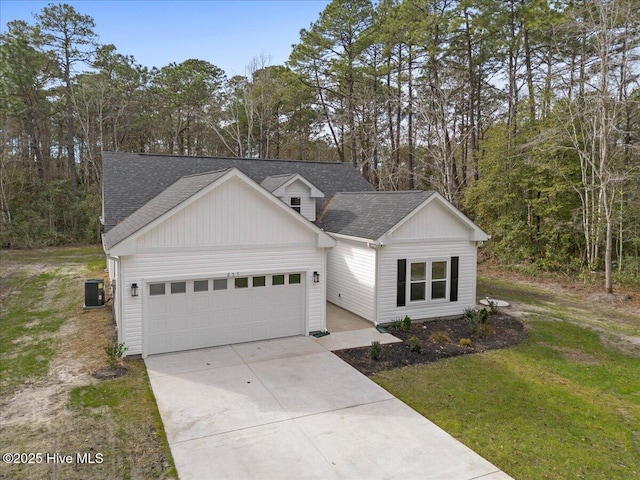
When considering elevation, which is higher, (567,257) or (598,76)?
(598,76)

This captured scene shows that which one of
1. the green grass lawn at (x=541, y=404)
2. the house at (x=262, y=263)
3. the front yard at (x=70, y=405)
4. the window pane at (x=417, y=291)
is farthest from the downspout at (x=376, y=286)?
the front yard at (x=70, y=405)

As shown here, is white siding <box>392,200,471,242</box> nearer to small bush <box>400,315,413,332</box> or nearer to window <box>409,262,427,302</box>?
window <box>409,262,427,302</box>

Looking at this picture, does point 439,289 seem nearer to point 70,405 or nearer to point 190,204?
point 190,204

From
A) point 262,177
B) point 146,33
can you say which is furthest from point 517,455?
point 146,33

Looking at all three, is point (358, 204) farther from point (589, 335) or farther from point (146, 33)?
point (146, 33)

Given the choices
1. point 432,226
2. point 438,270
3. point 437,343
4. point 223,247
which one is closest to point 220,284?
point 223,247

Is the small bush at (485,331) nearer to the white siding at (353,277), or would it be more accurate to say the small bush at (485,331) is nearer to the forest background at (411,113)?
the white siding at (353,277)
